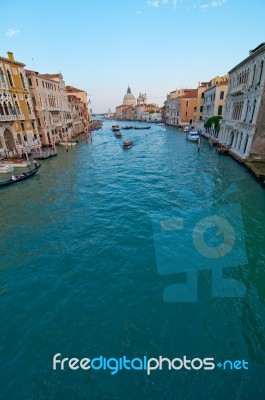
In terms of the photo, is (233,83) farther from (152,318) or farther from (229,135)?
(152,318)

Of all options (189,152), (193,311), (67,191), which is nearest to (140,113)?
(189,152)

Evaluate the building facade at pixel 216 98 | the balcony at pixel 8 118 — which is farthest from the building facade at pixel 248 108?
the balcony at pixel 8 118

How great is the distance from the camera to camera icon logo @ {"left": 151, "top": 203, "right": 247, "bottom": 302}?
8578mm

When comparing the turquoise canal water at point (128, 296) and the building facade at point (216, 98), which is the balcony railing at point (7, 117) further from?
the building facade at point (216, 98)

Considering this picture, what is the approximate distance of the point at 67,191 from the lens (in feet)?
64.2

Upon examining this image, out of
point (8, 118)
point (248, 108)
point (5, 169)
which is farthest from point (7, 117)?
point (248, 108)

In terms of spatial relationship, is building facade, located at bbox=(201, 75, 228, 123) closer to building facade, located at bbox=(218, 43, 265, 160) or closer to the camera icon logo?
building facade, located at bbox=(218, 43, 265, 160)

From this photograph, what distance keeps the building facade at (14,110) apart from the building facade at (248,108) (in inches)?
1097

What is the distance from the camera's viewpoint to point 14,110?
3077 cm

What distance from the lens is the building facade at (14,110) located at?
29203 millimetres

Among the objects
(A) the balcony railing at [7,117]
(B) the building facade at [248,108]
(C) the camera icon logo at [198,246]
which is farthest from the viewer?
(A) the balcony railing at [7,117]

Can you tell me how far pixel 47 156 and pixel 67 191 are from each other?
15.5m

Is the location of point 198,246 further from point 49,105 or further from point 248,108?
point 49,105

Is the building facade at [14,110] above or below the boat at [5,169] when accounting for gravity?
above
